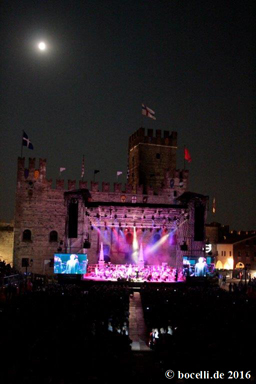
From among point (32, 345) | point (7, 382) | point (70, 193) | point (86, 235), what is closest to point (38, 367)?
point (7, 382)

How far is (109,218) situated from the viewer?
108 feet

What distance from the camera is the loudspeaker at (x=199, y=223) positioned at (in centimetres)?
2831

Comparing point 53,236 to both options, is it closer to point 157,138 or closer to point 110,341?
point 157,138

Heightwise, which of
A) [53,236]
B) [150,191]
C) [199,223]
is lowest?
[53,236]

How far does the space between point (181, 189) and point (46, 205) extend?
12699mm

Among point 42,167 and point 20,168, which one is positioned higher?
point 42,167

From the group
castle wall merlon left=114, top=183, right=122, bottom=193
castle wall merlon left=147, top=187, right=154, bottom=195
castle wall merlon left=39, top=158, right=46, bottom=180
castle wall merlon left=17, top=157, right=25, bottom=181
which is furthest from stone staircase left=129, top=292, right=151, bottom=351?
castle wall merlon left=17, top=157, right=25, bottom=181

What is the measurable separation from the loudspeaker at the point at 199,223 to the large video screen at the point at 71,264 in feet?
24.6

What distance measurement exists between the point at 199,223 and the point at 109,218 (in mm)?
7588

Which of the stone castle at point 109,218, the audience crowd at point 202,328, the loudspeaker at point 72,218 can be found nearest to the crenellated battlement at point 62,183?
the stone castle at point 109,218

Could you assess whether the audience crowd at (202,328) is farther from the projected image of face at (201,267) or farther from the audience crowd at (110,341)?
the projected image of face at (201,267)

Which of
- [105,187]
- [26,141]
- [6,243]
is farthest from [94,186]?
[6,243]

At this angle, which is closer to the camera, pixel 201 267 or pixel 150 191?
pixel 201 267

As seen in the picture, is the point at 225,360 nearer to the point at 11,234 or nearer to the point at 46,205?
the point at 46,205
